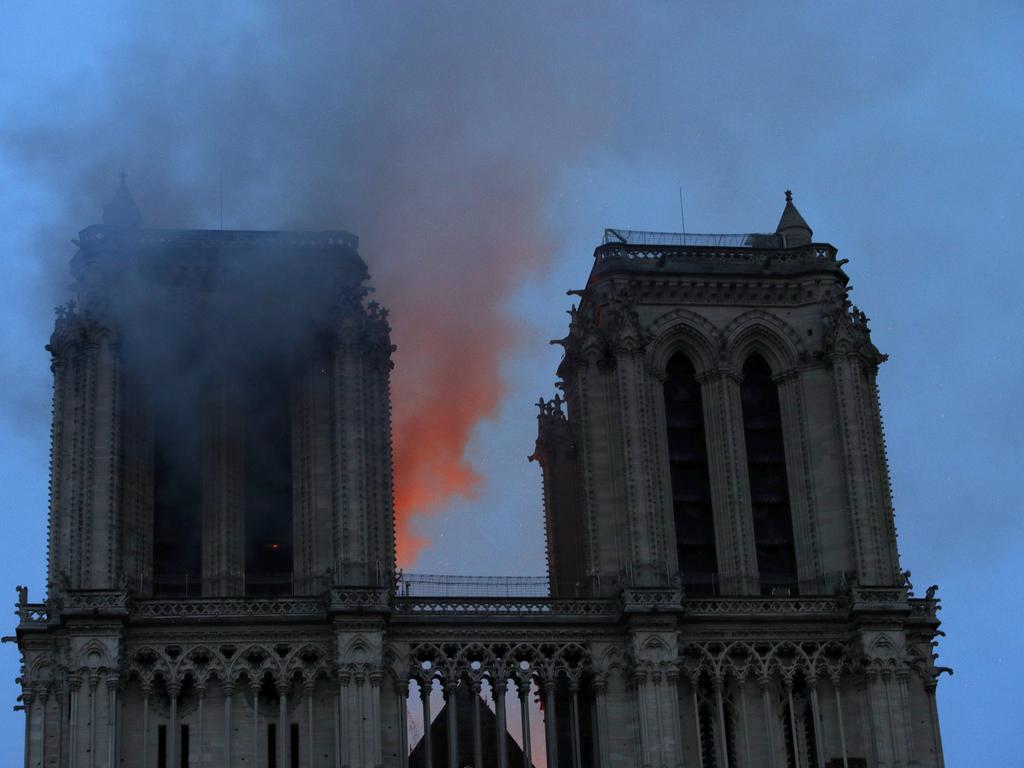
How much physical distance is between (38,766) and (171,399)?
11.7 meters

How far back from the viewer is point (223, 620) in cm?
6462

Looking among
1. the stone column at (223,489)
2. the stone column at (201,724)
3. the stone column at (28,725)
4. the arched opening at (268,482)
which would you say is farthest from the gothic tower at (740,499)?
the stone column at (28,725)

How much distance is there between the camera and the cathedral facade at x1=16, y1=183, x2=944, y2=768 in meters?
64.4

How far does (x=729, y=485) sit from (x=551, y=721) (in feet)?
30.6

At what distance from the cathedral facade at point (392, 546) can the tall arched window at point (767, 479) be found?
0.10m

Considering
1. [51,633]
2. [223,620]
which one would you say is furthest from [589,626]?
[51,633]

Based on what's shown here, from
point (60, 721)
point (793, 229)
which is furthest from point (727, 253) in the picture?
point (60, 721)

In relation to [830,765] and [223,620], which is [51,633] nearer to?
[223,620]

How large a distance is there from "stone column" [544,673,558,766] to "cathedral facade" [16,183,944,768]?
0.10m

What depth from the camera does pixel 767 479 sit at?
237 ft

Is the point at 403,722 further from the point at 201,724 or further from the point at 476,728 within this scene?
the point at 201,724

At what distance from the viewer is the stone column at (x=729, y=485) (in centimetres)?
6969

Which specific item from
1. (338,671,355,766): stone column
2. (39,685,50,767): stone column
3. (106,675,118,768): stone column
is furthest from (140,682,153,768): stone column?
(338,671,355,766): stone column

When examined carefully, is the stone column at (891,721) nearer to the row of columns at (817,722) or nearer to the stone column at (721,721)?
the row of columns at (817,722)
